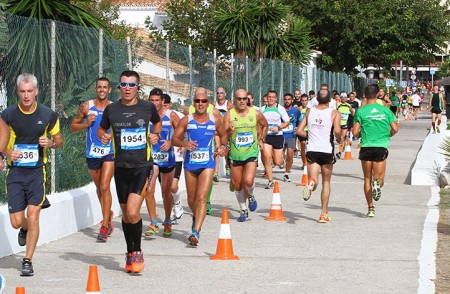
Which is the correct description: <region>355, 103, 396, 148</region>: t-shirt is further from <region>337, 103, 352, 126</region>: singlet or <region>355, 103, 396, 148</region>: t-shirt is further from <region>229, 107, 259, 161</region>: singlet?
<region>337, 103, 352, 126</region>: singlet

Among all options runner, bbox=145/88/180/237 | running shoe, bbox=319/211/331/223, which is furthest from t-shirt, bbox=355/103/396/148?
runner, bbox=145/88/180/237

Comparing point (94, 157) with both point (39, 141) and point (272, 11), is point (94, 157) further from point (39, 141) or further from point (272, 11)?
point (272, 11)

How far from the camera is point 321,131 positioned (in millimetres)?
14453

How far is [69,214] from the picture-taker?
42.2 ft

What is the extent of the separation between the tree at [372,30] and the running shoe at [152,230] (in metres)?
51.2

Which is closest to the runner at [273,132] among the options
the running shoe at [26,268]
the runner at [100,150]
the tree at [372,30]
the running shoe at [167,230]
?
the running shoe at [167,230]

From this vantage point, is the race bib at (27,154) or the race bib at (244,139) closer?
the race bib at (27,154)

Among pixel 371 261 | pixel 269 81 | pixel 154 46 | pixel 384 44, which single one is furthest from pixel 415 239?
pixel 384 44

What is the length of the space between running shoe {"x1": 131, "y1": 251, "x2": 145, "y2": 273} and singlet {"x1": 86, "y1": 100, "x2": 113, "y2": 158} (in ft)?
8.29

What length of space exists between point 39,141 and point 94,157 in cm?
245

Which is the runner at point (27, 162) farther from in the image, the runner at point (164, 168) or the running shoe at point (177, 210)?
the running shoe at point (177, 210)

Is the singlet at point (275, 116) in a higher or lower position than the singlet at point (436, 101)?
higher

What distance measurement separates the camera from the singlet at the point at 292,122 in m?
21.5

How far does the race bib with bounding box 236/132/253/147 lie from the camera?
14469 mm
